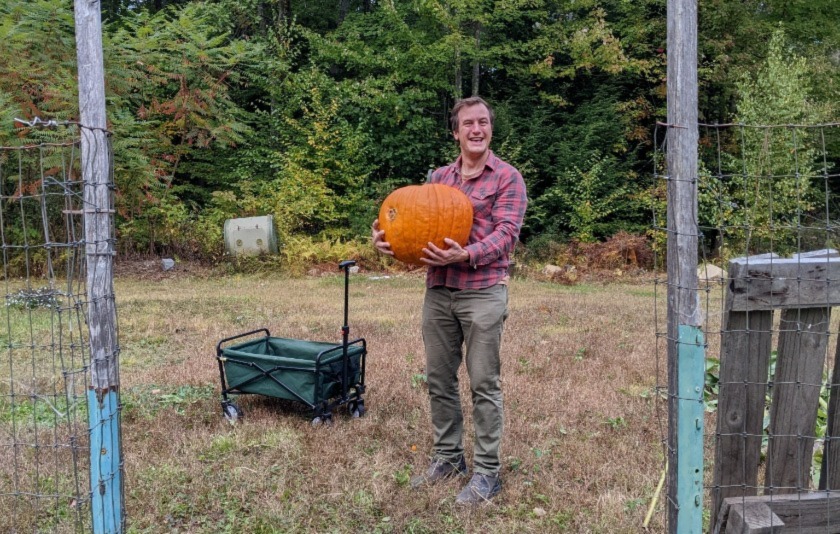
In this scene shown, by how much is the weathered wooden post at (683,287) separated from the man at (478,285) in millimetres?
1121

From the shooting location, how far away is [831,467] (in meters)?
2.84

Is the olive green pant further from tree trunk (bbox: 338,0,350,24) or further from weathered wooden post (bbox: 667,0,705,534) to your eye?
tree trunk (bbox: 338,0,350,24)

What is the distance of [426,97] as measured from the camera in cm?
1827

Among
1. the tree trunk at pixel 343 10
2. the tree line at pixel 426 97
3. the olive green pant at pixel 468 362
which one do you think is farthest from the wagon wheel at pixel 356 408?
the tree trunk at pixel 343 10

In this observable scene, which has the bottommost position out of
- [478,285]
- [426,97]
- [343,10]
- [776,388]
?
[776,388]

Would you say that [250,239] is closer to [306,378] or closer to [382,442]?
[306,378]

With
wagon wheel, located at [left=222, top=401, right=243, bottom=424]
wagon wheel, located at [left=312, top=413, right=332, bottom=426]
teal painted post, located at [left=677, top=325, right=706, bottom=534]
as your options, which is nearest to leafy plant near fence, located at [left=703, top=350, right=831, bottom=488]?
teal painted post, located at [left=677, top=325, right=706, bottom=534]

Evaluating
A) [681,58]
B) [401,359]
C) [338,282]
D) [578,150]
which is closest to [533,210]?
[578,150]

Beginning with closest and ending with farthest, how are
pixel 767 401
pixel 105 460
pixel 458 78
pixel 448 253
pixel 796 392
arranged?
1. pixel 796 392
2. pixel 105 460
3. pixel 448 253
4. pixel 767 401
5. pixel 458 78

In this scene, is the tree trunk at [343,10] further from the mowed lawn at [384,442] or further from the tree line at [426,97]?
the mowed lawn at [384,442]

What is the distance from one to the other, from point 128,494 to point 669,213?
9.72 ft

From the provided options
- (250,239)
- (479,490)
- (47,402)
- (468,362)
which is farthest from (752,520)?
(250,239)

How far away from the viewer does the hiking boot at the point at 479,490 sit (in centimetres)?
364

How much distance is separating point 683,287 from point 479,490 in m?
1.69
